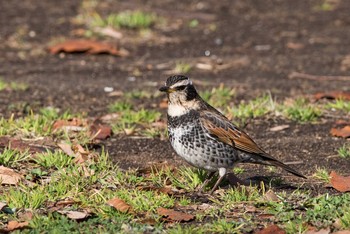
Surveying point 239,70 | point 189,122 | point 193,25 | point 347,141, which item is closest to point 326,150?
point 347,141

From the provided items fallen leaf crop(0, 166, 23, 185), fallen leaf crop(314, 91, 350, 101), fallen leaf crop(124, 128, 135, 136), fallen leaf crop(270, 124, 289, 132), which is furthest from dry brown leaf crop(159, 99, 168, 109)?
fallen leaf crop(0, 166, 23, 185)

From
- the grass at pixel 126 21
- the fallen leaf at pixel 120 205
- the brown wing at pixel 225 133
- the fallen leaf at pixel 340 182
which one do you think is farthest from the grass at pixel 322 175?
the grass at pixel 126 21

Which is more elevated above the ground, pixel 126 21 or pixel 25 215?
pixel 25 215

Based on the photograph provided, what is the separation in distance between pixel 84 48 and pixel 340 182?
726cm

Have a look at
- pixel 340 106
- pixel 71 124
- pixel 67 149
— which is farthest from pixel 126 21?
pixel 67 149

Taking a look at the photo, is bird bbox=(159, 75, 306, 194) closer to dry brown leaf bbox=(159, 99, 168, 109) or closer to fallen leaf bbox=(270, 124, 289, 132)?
fallen leaf bbox=(270, 124, 289, 132)

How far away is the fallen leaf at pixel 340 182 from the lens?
289 inches

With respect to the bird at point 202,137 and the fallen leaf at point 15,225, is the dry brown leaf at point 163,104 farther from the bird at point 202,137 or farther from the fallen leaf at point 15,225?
the fallen leaf at point 15,225

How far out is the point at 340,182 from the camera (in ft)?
24.3

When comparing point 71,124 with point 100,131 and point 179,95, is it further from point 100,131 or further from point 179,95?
point 179,95

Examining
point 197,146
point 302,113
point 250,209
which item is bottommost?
point 302,113

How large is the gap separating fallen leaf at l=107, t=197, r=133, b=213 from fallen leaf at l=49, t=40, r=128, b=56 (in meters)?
7.38

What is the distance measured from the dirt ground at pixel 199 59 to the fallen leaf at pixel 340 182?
551mm

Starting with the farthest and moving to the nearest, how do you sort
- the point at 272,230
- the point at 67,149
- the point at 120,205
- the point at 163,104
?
the point at 163,104
the point at 67,149
the point at 120,205
the point at 272,230
